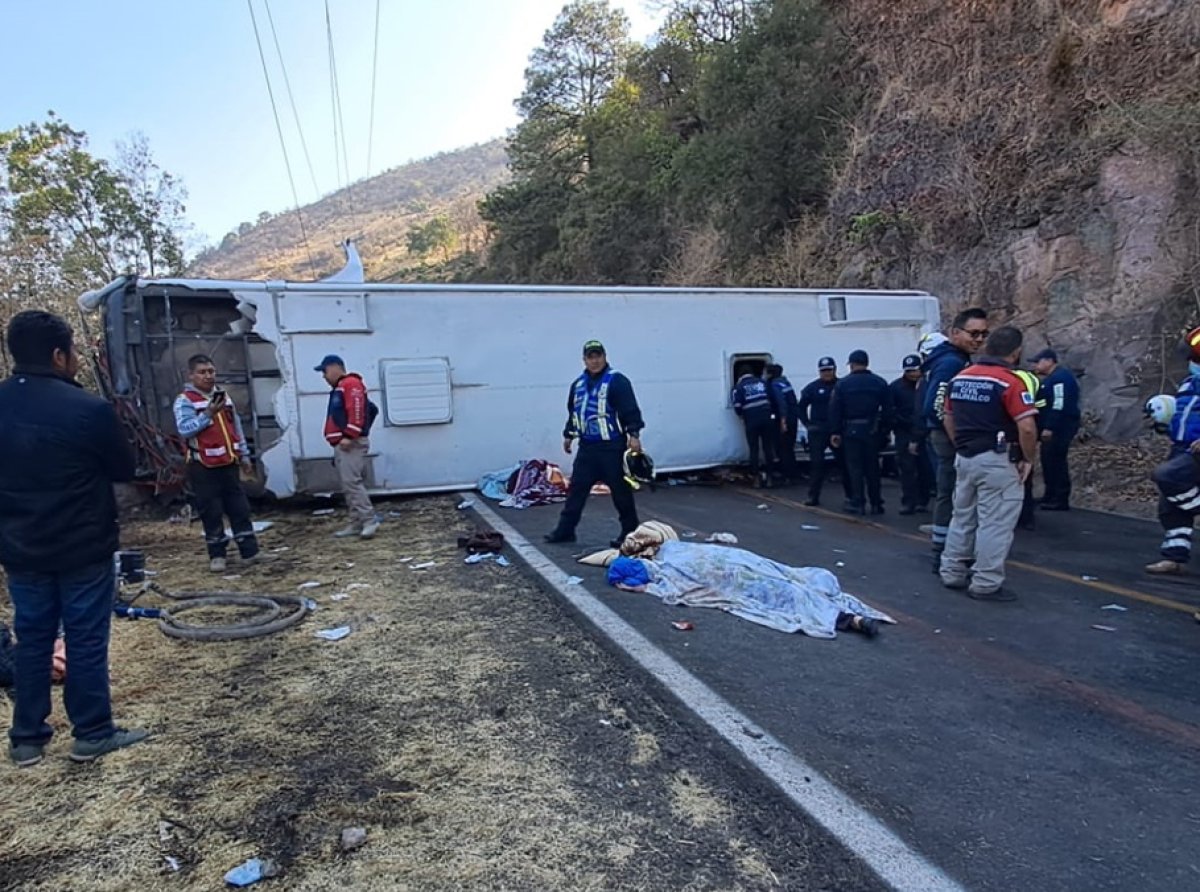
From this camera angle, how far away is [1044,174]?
12461 millimetres

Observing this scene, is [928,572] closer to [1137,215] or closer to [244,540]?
[244,540]

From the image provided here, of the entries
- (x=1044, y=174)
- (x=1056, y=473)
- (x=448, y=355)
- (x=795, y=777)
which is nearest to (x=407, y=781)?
(x=795, y=777)

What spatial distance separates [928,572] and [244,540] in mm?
5999

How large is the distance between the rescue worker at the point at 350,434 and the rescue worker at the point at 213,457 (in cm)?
99

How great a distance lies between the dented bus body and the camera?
28.2ft

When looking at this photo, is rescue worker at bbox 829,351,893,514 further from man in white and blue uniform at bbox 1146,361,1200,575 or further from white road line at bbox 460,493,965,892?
white road line at bbox 460,493,965,892

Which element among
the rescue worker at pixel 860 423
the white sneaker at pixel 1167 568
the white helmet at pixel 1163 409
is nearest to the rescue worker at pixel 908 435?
the rescue worker at pixel 860 423

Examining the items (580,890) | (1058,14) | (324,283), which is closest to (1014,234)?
(1058,14)

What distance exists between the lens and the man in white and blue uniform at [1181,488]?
5852 millimetres

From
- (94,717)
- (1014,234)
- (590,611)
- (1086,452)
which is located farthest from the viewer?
(1014,234)

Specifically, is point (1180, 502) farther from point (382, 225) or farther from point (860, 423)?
point (382, 225)

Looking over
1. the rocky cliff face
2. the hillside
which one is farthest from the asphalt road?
the hillside

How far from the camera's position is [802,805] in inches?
109

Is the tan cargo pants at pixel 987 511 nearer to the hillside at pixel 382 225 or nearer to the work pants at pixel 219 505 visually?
the work pants at pixel 219 505
